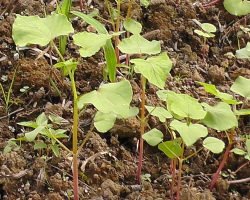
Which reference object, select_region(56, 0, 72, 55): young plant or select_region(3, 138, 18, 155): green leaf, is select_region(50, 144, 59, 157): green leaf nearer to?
select_region(3, 138, 18, 155): green leaf

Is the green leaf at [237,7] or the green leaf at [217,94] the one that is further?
the green leaf at [237,7]

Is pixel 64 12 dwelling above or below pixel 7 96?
above

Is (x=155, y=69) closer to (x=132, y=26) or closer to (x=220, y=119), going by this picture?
(x=220, y=119)

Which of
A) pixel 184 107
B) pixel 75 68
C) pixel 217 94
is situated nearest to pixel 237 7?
pixel 217 94

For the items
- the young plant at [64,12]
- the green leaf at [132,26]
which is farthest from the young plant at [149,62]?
the young plant at [64,12]

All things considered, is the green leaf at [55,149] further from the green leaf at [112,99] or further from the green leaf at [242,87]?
the green leaf at [242,87]

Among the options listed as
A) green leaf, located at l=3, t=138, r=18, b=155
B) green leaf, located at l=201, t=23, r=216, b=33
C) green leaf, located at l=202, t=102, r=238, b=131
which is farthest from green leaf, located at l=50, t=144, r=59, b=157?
green leaf, located at l=201, t=23, r=216, b=33
